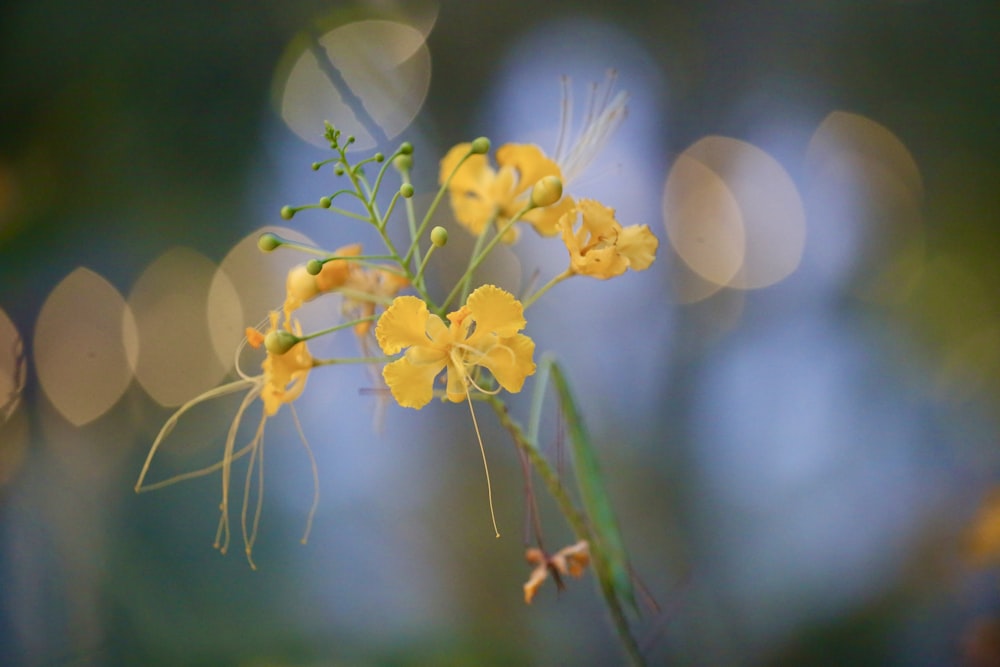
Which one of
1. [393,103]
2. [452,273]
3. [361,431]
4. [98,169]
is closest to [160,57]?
[98,169]

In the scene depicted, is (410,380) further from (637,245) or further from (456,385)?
(637,245)

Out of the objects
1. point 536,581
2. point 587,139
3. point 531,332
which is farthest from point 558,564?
point 531,332

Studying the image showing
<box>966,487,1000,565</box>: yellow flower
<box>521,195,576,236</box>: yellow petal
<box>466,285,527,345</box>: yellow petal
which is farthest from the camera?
<box>966,487,1000,565</box>: yellow flower

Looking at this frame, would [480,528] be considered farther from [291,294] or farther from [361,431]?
[291,294]

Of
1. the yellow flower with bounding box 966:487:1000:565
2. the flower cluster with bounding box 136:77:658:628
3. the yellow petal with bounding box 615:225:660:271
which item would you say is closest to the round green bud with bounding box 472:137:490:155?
the flower cluster with bounding box 136:77:658:628

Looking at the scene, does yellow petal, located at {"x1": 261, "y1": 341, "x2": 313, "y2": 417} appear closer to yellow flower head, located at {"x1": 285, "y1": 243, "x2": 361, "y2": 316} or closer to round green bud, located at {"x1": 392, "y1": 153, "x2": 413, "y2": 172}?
yellow flower head, located at {"x1": 285, "y1": 243, "x2": 361, "y2": 316}

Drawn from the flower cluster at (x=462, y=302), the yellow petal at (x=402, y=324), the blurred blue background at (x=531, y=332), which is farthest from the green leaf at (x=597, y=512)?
the blurred blue background at (x=531, y=332)

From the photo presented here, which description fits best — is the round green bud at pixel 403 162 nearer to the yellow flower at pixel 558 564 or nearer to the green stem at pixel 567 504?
the green stem at pixel 567 504
